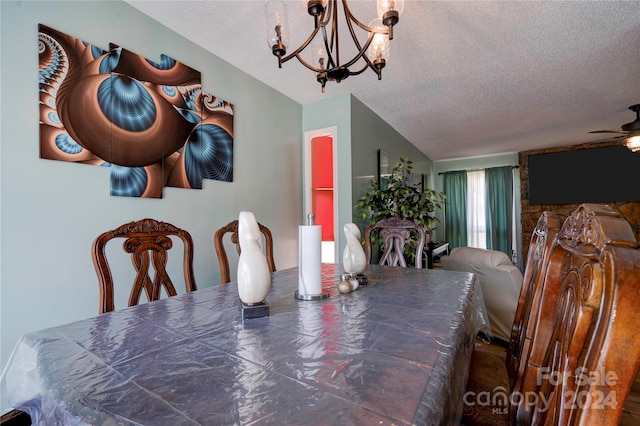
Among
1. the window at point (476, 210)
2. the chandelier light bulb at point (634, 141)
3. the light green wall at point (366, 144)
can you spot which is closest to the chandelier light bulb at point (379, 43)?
the light green wall at point (366, 144)

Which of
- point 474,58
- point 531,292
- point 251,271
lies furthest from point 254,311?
point 474,58

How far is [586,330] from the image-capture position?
0.43 meters

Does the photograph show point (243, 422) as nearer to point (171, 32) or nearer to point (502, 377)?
point (502, 377)

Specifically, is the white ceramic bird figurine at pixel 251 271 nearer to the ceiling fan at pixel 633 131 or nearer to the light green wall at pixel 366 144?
the light green wall at pixel 366 144

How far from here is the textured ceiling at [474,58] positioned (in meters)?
1.78

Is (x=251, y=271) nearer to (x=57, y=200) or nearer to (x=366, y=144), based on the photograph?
(x=57, y=200)

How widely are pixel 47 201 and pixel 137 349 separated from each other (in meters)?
1.21

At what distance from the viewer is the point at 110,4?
1.67 m

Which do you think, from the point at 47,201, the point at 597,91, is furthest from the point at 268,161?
the point at 597,91

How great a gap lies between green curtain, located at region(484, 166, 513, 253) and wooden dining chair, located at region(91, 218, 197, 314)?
6.02 metres

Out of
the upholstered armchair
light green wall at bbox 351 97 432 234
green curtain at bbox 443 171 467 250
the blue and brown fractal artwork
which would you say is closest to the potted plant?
light green wall at bbox 351 97 432 234

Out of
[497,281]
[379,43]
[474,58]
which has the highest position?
[474,58]

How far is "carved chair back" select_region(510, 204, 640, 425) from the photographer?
33 centimetres

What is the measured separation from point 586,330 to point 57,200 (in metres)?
2.04
